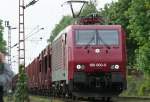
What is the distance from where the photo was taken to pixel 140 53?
55.7m

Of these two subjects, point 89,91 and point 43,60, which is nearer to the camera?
point 89,91

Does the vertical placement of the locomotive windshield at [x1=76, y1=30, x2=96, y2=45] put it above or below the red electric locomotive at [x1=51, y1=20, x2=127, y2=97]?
above

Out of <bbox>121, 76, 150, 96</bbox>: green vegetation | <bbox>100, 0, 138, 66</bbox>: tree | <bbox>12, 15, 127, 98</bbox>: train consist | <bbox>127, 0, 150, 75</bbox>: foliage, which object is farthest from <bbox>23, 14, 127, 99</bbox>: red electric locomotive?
<bbox>100, 0, 138, 66</bbox>: tree

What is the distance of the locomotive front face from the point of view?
84.0 feet

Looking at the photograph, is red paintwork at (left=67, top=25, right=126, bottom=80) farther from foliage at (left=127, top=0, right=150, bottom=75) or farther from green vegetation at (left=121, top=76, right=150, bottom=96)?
green vegetation at (left=121, top=76, right=150, bottom=96)

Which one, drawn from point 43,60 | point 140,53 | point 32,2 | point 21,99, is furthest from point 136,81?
point 21,99

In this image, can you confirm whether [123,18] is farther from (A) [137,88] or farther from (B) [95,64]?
(B) [95,64]

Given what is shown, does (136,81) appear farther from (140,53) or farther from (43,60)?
(43,60)

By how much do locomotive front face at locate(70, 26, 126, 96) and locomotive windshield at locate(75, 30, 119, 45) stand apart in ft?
0.17

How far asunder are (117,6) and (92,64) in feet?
174

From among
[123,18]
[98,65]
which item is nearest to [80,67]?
[98,65]

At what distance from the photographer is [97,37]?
2648cm

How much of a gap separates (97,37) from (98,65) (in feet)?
4.28

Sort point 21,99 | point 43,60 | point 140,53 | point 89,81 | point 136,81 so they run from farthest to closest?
point 136,81
point 140,53
point 43,60
point 21,99
point 89,81
